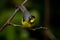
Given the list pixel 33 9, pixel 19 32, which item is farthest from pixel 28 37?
pixel 33 9

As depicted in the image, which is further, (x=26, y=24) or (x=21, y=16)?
(x=21, y=16)

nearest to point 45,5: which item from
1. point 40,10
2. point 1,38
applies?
point 40,10

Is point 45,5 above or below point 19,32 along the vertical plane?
above

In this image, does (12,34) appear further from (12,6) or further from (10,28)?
(12,6)

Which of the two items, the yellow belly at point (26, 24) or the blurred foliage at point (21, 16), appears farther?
the blurred foliage at point (21, 16)

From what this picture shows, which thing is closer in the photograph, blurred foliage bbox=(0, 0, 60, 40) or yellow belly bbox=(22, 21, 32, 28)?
yellow belly bbox=(22, 21, 32, 28)

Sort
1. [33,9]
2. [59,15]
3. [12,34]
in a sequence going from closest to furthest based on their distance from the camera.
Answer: [12,34]
[33,9]
[59,15]

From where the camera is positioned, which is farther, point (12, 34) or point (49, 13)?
point (49, 13)

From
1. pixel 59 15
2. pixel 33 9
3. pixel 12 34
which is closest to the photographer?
pixel 12 34
